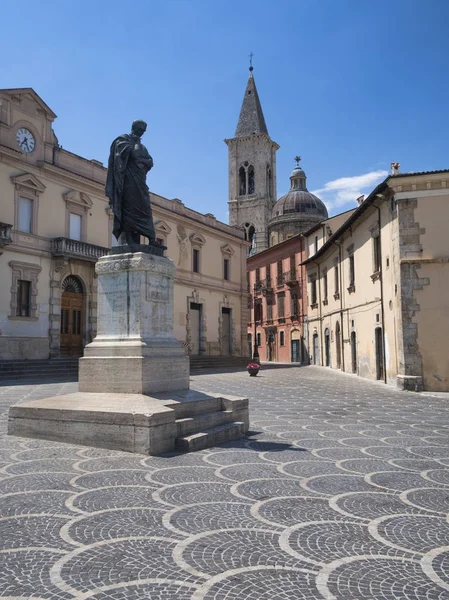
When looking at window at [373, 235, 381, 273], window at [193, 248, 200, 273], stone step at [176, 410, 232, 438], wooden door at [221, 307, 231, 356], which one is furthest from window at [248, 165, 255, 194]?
stone step at [176, 410, 232, 438]

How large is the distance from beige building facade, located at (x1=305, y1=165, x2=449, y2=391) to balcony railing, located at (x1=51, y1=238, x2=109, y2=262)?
12.6m

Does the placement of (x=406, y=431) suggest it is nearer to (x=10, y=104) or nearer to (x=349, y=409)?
(x=349, y=409)

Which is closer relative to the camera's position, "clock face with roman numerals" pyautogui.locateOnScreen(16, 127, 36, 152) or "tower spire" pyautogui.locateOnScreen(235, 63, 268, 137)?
"clock face with roman numerals" pyautogui.locateOnScreen(16, 127, 36, 152)

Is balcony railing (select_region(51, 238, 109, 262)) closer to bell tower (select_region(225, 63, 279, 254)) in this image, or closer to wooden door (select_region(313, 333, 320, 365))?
wooden door (select_region(313, 333, 320, 365))

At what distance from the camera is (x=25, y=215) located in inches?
904

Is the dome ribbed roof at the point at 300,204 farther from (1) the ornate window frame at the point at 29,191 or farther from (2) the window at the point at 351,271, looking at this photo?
(1) the ornate window frame at the point at 29,191

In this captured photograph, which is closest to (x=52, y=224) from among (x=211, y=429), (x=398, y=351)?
(x=398, y=351)

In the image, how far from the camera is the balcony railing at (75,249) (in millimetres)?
23641

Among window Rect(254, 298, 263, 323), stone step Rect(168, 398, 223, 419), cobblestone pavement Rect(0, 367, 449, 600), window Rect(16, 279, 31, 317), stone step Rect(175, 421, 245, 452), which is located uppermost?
window Rect(254, 298, 263, 323)

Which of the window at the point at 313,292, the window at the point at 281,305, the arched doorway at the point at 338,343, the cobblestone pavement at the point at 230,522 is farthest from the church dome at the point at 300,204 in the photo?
the cobblestone pavement at the point at 230,522

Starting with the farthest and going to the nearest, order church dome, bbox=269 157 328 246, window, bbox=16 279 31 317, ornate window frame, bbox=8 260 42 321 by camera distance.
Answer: church dome, bbox=269 157 328 246 → window, bbox=16 279 31 317 → ornate window frame, bbox=8 260 42 321

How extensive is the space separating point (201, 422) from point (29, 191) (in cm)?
1951

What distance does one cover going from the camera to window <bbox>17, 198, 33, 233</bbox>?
74.5 feet

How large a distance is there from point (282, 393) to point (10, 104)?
1789 centimetres
